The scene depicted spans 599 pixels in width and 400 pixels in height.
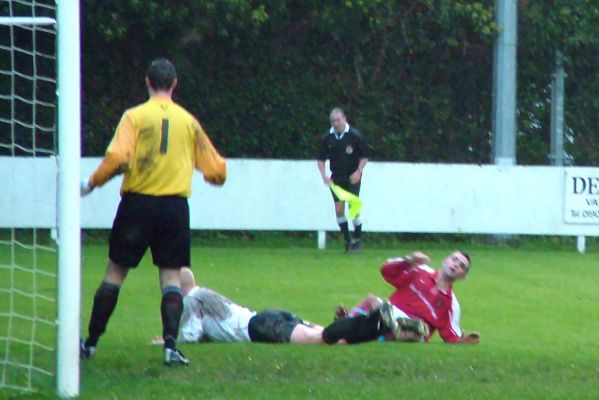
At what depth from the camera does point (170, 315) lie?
834 centimetres

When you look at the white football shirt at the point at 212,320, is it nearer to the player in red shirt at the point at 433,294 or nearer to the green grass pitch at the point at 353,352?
the green grass pitch at the point at 353,352

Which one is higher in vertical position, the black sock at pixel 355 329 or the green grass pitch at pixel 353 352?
the black sock at pixel 355 329

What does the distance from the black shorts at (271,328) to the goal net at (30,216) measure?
1.37 meters

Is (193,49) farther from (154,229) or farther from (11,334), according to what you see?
(154,229)

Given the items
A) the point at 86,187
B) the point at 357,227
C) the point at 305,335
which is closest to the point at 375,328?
the point at 305,335

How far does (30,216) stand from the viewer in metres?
18.8

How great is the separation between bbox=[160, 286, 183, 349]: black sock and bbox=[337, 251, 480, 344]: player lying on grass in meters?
1.58

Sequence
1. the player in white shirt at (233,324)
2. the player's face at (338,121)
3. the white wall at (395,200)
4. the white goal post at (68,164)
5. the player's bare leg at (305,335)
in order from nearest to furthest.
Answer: the white goal post at (68,164) → the player's bare leg at (305,335) → the player in white shirt at (233,324) → the player's face at (338,121) → the white wall at (395,200)

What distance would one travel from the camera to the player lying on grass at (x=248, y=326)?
9219mm

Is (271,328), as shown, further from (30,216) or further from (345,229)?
(30,216)

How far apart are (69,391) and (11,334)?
8.06ft

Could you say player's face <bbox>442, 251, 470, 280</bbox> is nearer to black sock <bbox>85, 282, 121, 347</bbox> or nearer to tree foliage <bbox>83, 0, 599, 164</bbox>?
black sock <bbox>85, 282, 121, 347</bbox>

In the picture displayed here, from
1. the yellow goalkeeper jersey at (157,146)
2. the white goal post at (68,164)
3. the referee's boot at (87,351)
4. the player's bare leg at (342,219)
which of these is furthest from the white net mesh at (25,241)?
the player's bare leg at (342,219)

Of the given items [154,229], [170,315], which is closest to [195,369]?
[170,315]
